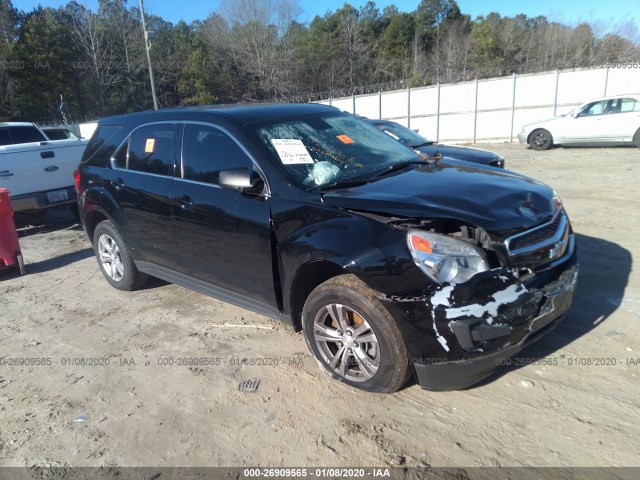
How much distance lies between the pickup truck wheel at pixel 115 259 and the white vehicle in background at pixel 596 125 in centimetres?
1386

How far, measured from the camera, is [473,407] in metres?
2.98

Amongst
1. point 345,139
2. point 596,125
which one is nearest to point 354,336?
point 345,139

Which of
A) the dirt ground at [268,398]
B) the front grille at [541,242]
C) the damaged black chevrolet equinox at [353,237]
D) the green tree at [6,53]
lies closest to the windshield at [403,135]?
the dirt ground at [268,398]

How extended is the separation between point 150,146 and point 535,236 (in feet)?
11.5

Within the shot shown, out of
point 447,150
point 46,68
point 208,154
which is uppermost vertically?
point 46,68

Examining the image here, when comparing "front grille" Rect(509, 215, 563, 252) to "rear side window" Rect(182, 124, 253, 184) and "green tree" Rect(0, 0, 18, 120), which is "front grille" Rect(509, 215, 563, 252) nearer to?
"rear side window" Rect(182, 124, 253, 184)

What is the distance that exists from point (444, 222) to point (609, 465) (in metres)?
1.54

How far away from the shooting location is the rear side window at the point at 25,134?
31.9 ft

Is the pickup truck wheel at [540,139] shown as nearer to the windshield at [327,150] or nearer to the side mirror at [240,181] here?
the windshield at [327,150]

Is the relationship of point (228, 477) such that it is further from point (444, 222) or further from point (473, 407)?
point (444, 222)

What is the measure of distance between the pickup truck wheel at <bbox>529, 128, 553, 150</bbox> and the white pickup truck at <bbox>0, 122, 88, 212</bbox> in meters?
13.4

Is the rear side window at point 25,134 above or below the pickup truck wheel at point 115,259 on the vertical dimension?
above

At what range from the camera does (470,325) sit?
8.73 ft

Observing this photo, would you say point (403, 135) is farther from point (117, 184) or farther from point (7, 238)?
point (7, 238)
